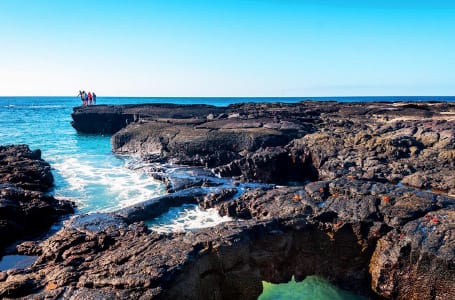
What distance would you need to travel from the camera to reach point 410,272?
7688mm

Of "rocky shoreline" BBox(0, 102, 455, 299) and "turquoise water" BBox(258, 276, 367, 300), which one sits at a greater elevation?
"rocky shoreline" BBox(0, 102, 455, 299)

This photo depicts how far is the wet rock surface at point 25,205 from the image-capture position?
9945 millimetres

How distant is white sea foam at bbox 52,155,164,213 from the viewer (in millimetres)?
14242

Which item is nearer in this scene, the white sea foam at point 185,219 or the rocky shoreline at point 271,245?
the rocky shoreline at point 271,245

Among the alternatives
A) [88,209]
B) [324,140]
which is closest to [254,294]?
[88,209]

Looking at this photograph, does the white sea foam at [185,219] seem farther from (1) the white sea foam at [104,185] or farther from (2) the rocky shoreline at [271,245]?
(1) the white sea foam at [104,185]

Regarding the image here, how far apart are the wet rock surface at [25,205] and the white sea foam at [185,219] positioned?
330cm

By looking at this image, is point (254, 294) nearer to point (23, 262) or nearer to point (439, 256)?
point (439, 256)

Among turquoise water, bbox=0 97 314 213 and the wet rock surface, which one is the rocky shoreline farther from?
turquoise water, bbox=0 97 314 213

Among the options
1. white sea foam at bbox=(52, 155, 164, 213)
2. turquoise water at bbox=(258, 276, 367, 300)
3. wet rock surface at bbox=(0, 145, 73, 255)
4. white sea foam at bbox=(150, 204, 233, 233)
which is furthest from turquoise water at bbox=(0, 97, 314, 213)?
turquoise water at bbox=(258, 276, 367, 300)

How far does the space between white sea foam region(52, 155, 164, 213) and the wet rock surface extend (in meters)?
1.00

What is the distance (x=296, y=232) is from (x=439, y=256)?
2983 millimetres

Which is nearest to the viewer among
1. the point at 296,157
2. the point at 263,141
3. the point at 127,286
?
the point at 127,286

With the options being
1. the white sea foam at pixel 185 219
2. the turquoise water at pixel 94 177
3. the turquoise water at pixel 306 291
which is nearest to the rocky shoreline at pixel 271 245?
the turquoise water at pixel 306 291
